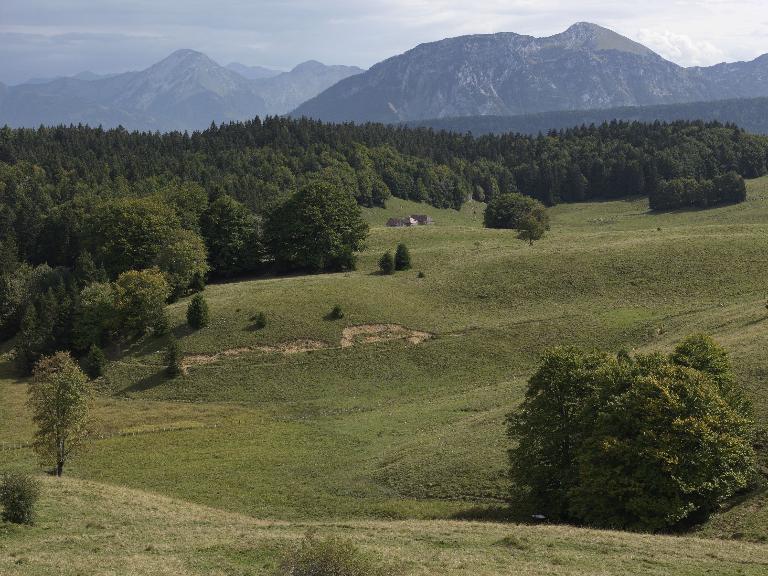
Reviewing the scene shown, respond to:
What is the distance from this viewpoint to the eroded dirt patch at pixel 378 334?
8206 cm

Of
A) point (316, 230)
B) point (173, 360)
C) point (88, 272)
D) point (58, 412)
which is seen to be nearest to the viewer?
point (58, 412)

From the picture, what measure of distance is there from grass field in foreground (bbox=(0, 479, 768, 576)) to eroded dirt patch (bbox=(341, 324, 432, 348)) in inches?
1784

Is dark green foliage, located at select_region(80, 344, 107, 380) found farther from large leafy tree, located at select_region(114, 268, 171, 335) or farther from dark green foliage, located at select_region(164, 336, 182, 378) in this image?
dark green foliage, located at select_region(164, 336, 182, 378)

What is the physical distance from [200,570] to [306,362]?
171 ft

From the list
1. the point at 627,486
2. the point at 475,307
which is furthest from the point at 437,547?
the point at 475,307

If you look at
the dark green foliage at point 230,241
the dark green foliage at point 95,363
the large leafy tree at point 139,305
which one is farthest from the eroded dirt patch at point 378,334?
the dark green foliage at point 230,241

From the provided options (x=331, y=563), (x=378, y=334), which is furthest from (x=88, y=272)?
(x=331, y=563)

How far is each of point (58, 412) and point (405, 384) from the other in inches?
1336

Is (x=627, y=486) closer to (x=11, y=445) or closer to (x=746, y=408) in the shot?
(x=746, y=408)

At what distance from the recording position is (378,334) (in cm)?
8338

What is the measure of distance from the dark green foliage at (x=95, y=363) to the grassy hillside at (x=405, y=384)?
2250mm

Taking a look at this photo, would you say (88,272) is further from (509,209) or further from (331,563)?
(331,563)

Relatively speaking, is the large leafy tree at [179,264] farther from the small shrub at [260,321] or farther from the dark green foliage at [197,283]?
the small shrub at [260,321]

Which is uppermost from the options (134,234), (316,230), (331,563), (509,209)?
(509,209)
